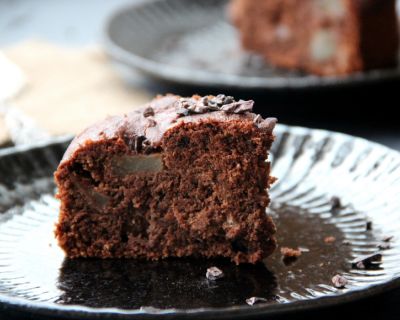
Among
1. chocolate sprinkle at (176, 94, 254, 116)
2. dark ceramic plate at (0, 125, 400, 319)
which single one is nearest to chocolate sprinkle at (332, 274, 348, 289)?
dark ceramic plate at (0, 125, 400, 319)

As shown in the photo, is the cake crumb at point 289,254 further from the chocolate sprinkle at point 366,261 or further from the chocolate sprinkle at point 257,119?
the chocolate sprinkle at point 257,119

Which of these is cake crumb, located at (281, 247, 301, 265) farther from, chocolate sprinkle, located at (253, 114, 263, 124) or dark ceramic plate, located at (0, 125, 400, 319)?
chocolate sprinkle, located at (253, 114, 263, 124)

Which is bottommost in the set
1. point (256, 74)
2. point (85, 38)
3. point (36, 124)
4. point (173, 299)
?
point (173, 299)

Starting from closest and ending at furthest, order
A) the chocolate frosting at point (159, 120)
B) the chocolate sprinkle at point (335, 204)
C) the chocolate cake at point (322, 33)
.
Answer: the chocolate frosting at point (159, 120), the chocolate sprinkle at point (335, 204), the chocolate cake at point (322, 33)

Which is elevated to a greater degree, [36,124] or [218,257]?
[36,124]

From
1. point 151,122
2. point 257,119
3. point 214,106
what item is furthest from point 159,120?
point 257,119

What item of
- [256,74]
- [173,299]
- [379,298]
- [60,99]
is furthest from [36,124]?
[379,298]

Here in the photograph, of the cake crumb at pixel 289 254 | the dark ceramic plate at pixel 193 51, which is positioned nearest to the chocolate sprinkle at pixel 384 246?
the cake crumb at pixel 289 254

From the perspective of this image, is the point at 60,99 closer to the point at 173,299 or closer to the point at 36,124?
the point at 36,124
